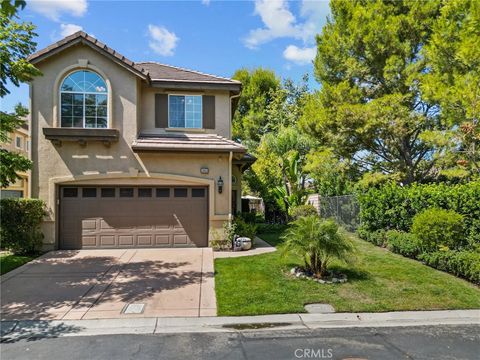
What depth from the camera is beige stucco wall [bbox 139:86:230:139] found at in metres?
13.6

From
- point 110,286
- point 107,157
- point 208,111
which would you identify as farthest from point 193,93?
point 110,286

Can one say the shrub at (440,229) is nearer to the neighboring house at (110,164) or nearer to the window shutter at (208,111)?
the neighboring house at (110,164)

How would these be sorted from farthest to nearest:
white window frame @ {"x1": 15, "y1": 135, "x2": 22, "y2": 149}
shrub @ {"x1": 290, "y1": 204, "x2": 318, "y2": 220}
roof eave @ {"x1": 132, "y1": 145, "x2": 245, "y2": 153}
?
white window frame @ {"x1": 15, "y1": 135, "x2": 22, "y2": 149} < shrub @ {"x1": 290, "y1": 204, "x2": 318, "y2": 220} < roof eave @ {"x1": 132, "y1": 145, "x2": 245, "y2": 153}

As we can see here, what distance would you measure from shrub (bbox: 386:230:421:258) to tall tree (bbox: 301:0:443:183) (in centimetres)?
635

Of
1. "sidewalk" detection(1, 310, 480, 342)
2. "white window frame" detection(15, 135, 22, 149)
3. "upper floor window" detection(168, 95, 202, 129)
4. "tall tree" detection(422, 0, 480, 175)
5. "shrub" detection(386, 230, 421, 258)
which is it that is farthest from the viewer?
"white window frame" detection(15, 135, 22, 149)

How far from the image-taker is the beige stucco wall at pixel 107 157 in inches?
480

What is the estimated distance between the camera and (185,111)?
13891 mm

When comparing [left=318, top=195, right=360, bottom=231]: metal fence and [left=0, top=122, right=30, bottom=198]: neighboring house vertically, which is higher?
[left=0, top=122, right=30, bottom=198]: neighboring house

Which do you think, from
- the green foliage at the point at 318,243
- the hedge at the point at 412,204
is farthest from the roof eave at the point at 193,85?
the hedge at the point at 412,204

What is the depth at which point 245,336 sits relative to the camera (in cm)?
591

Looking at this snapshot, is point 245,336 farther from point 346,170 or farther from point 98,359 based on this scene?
point 346,170

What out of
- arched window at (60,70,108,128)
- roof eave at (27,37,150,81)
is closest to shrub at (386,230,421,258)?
roof eave at (27,37,150,81)

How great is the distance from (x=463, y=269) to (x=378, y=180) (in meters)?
9.50

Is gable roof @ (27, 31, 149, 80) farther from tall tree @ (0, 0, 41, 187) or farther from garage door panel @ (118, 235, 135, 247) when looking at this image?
garage door panel @ (118, 235, 135, 247)
